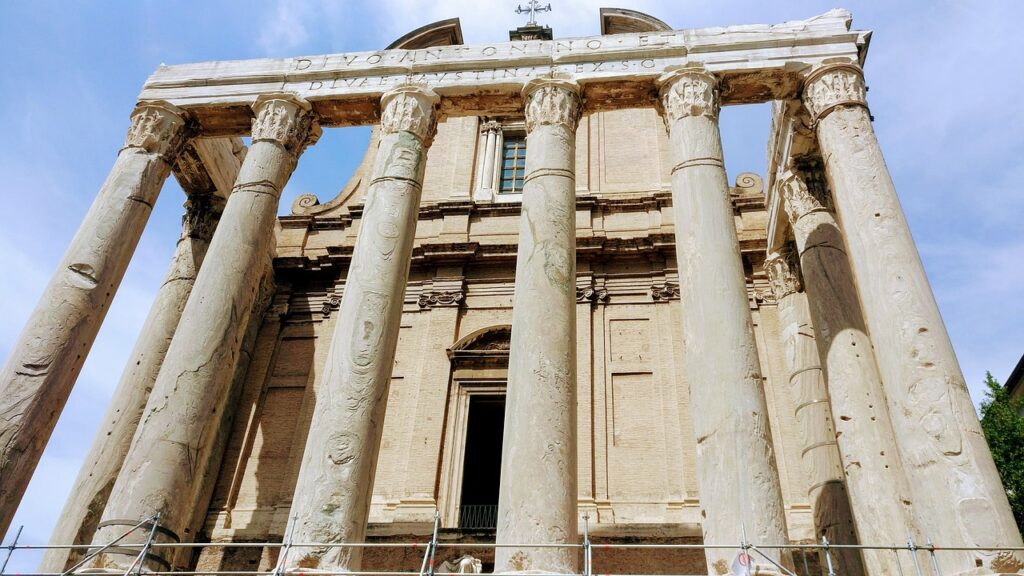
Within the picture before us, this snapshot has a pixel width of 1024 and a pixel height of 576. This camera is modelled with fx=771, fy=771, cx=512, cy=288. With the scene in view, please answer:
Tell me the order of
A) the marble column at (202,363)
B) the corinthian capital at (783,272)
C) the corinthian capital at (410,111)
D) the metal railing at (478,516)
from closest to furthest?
the marble column at (202,363)
the corinthian capital at (410,111)
the metal railing at (478,516)
the corinthian capital at (783,272)

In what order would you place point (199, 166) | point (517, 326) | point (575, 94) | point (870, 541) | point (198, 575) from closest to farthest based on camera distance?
point (198, 575) → point (517, 326) → point (870, 541) → point (575, 94) → point (199, 166)

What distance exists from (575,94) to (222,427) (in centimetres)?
952

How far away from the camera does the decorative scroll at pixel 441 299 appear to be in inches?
658

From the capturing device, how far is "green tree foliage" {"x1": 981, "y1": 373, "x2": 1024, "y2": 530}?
21.2 metres

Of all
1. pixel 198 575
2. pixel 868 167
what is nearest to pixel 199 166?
pixel 198 575

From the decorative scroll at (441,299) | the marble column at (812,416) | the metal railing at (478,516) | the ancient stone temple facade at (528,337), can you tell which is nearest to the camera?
the ancient stone temple facade at (528,337)

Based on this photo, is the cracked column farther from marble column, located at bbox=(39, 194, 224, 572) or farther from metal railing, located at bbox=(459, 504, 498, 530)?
marble column, located at bbox=(39, 194, 224, 572)

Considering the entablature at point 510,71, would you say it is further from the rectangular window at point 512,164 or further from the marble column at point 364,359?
the rectangular window at point 512,164

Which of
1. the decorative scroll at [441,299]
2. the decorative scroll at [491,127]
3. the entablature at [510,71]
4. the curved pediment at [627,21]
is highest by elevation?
the curved pediment at [627,21]

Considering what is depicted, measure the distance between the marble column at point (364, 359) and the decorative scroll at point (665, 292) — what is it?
6.27m

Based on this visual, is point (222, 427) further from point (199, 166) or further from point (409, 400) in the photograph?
point (199, 166)

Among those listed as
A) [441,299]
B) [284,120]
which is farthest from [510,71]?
[441,299]

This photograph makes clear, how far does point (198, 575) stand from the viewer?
8.12 meters

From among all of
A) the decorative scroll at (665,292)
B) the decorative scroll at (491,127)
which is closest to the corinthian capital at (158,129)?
the decorative scroll at (491,127)
